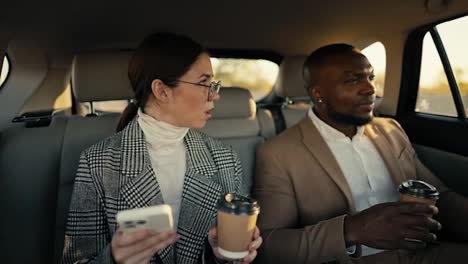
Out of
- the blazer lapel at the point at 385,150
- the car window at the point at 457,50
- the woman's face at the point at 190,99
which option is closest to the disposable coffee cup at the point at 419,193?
the blazer lapel at the point at 385,150

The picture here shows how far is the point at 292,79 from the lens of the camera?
2.69 meters

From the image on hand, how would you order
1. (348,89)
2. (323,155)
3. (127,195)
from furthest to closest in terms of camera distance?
(348,89)
(323,155)
(127,195)

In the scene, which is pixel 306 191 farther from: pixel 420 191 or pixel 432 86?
pixel 432 86

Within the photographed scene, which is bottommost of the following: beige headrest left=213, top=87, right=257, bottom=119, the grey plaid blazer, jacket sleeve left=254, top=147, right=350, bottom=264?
jacket sleeve left=254, top=147, right=350, bottom=264

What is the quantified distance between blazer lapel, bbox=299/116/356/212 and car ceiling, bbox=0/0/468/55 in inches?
26.7

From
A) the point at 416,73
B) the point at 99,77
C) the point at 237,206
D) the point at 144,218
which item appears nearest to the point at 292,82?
the point at 416,73

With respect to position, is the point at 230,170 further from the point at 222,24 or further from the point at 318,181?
the point at 222,24

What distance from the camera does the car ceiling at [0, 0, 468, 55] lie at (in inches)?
80.7

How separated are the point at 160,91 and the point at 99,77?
2.35ft

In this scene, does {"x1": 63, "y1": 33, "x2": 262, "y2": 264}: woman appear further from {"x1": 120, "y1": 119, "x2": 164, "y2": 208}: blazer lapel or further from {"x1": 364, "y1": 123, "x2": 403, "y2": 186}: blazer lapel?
{"x1": 364, "y1": 123, "x2": 403, "y2": 186}: blazer lapel

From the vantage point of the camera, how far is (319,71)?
2.05m

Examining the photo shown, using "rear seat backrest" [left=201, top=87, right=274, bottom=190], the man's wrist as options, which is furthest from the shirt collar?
the man's wrist

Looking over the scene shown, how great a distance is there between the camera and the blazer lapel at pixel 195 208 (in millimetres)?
1524

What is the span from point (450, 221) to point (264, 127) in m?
0.97
